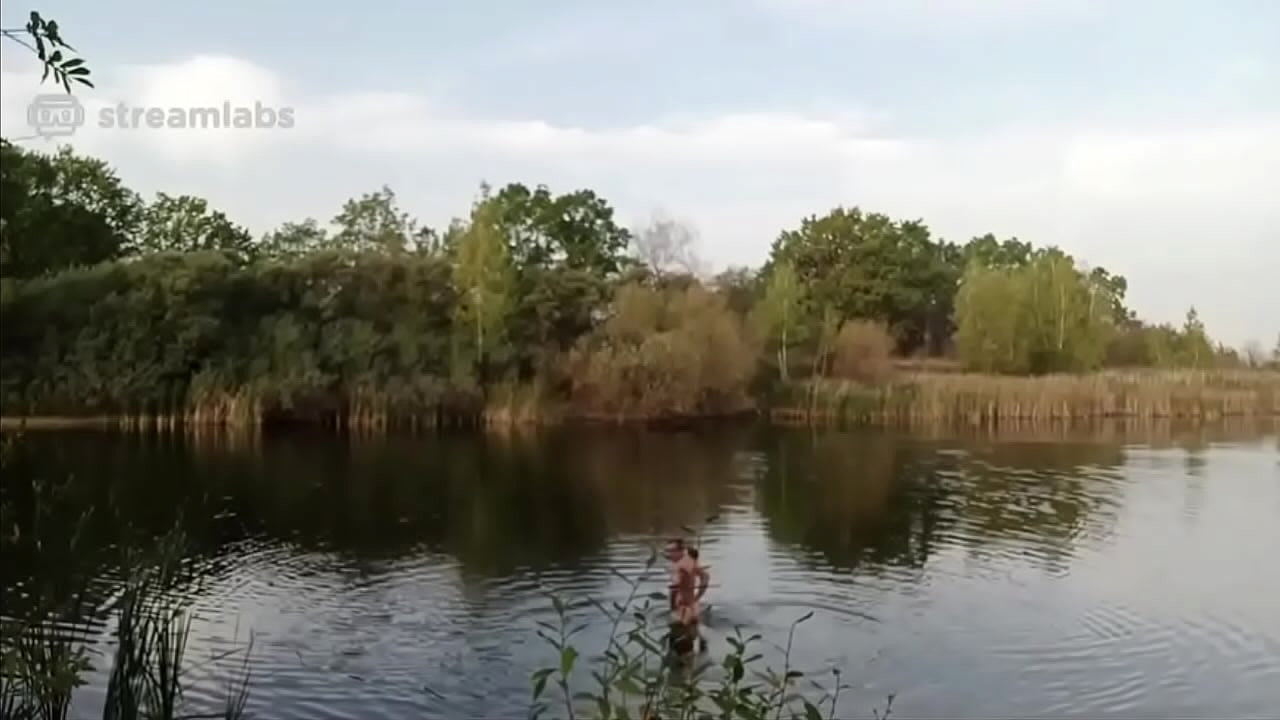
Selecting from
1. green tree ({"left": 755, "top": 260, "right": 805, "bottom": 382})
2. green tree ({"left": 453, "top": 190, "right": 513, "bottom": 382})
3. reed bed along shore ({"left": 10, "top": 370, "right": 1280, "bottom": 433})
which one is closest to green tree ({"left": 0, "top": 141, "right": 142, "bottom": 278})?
reed bed along shore ({"left": 10, "top": 370, "right": 1280, "bottom": 433})

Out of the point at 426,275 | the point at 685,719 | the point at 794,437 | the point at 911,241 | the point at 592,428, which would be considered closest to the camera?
the point at 685,719

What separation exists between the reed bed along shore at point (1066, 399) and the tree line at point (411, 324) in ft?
8.52

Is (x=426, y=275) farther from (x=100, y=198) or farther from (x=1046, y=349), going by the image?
(x=1046, y=349)

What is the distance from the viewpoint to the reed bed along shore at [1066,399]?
34656 mm

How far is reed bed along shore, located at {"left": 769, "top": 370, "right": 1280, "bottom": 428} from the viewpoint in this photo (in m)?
34.7

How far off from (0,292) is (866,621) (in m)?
27.8

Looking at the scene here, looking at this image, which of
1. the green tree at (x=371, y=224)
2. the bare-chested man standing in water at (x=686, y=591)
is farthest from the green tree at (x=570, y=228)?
the bare-chested man standing in water at (x=686, y=591)

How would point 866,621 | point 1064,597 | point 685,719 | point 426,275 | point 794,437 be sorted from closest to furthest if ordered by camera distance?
1. point 685,719
2. point 866,621
3. point 1064,597
4. point 794,437
5. point 426,275

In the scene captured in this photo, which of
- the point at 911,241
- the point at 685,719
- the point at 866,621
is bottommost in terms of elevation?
the point at 866,621

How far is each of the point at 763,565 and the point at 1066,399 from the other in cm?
2255

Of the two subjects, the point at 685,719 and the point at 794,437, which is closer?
the point at 685,719

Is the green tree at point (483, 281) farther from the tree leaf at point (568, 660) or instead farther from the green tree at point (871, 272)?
the tree leaf at point (568, 660)

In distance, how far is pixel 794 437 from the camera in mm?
31656

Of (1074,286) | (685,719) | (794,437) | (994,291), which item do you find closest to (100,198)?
(794,437)
